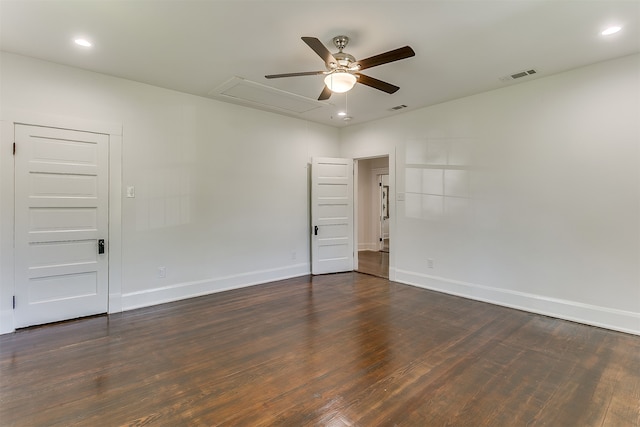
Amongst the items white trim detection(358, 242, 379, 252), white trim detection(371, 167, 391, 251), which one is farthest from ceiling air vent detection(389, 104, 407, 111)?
white trim detection(358, 242, 379, 252)

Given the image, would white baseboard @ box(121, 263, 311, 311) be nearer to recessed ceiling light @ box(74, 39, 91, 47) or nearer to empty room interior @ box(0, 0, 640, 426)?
empty room interior @ box(0, 0, 640, 426)

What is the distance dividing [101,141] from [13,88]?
0.87 m

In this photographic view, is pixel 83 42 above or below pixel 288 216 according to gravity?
above

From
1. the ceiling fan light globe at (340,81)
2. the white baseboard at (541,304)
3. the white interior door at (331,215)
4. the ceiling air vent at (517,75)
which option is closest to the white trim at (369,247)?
the white interior door at (331,215)

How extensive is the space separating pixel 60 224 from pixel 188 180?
4.99 ft

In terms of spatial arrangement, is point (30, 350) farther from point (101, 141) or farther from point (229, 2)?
point (229, 2)

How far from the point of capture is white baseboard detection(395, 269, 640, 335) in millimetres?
3182

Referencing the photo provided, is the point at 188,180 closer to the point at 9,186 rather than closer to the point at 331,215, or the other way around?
the point at 9,186

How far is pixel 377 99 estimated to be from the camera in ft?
14.6

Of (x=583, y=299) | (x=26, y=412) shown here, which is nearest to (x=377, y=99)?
(x=583, y=299)

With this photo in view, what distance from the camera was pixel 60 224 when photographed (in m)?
3.41

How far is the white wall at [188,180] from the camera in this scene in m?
3.38

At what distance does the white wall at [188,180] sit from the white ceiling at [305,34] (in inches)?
12.7

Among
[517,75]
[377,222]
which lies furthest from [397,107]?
[377,222]
